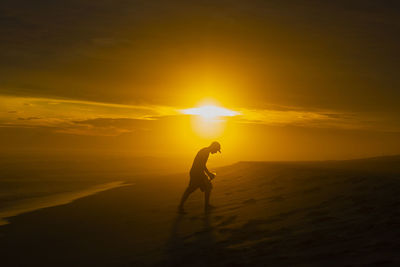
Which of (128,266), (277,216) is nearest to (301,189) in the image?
(277,216)

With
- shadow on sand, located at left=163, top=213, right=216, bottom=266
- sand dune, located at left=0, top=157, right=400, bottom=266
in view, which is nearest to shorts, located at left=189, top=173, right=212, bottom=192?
sand dune, located at left=0, top=157, right=400, bottom=266

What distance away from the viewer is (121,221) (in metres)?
11.7

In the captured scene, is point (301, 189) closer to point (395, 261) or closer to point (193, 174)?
point (193, 174)

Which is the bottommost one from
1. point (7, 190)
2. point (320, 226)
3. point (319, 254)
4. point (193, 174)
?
point (319, 254)

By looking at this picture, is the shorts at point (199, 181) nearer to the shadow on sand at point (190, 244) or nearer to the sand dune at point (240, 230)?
the sand dune at point (240, 230)

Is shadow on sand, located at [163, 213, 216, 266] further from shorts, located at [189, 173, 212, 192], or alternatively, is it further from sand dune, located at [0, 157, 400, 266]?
shorts, located at [189, 173, 212, 192]

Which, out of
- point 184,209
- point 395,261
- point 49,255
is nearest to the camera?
point 395,261

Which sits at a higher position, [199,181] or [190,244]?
[199,181]

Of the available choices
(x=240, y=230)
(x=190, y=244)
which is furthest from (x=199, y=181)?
(x=190, y=244)

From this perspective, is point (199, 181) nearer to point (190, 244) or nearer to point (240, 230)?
point (240, 230)

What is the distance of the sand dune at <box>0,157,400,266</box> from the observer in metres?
6.46

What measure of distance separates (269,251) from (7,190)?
20.8 metres

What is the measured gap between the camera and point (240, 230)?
28.5 ft

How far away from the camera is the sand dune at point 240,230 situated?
6457 mm
